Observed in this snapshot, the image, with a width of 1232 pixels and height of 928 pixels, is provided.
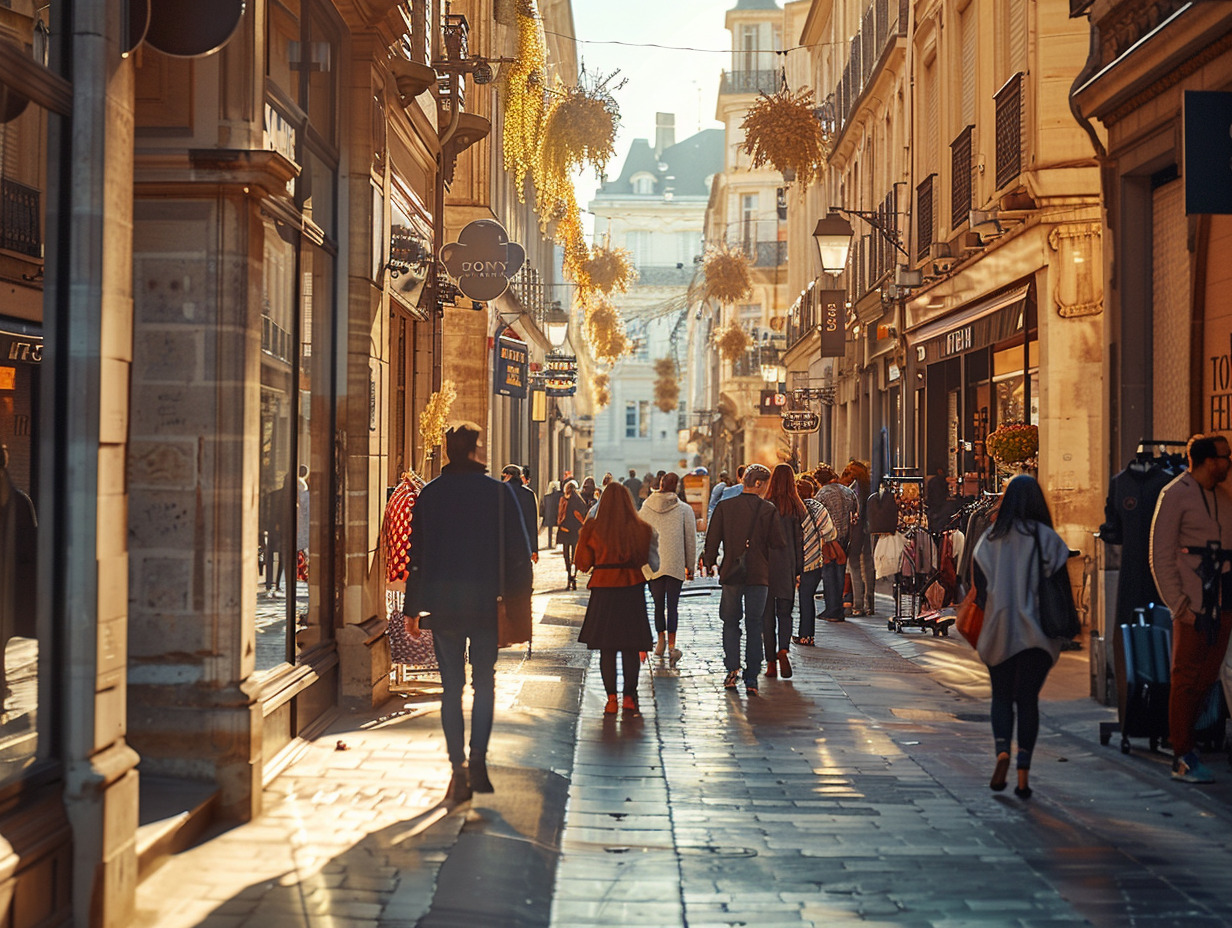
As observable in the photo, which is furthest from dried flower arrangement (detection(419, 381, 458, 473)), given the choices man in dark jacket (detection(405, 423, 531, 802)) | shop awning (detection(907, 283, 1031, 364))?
shop awning (detection(907, 283, 1031, 364))

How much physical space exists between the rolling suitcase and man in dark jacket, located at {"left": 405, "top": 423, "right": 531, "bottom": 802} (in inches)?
142

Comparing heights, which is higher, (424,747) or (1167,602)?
(1167,602)

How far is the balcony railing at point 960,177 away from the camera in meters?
18.6

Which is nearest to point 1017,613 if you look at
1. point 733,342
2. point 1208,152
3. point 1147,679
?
point 1147,679

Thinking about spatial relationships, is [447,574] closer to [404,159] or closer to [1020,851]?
[1020,851]

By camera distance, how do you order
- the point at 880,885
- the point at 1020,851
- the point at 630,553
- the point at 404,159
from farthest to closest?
the point at 404,159, the point at 630,553, the point at 1020,851, the point at 880,885

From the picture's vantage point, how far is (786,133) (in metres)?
20.5

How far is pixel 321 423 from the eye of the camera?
30.9 ft

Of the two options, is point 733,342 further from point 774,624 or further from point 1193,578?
point 1193,578

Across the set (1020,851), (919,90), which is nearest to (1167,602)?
(1020,851)

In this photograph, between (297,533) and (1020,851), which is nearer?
(1020,851)

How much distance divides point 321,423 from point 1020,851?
5048mm

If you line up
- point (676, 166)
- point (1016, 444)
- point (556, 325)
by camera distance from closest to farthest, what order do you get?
point (1016, 444) < point (556, 325) < point (676, 166)

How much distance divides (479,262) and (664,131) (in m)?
94.9
